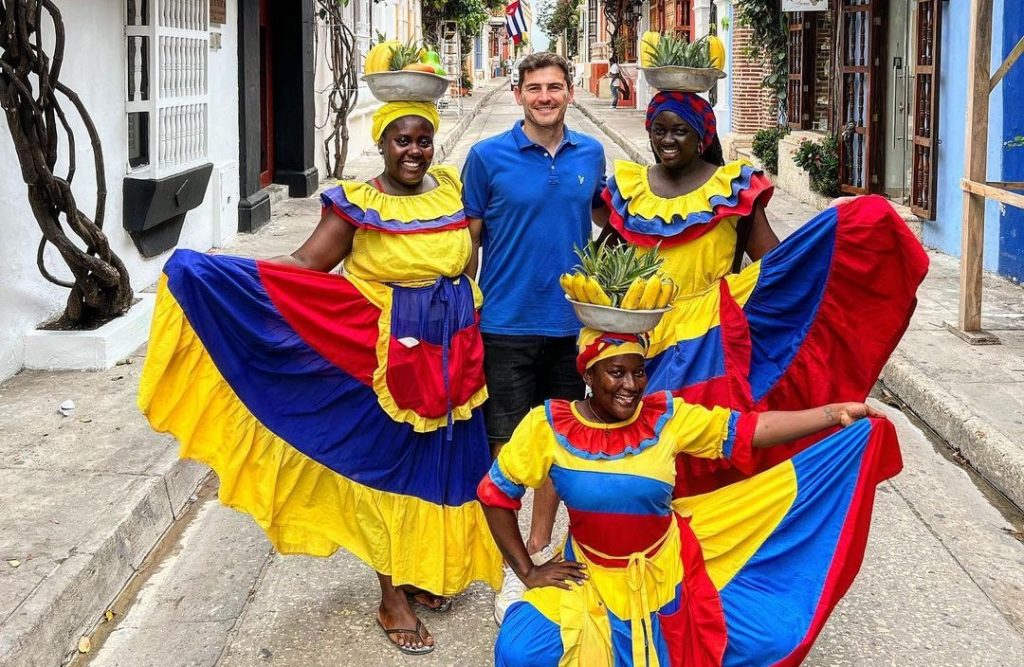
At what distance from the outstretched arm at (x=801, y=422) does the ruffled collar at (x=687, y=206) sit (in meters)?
0.91

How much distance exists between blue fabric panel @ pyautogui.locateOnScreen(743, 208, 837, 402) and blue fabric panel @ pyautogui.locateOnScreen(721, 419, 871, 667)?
2.57 ft

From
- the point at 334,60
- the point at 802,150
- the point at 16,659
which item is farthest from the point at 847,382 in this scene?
the point at 334,60

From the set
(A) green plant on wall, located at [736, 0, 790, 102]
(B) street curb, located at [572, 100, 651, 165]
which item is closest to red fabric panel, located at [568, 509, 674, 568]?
(B) street curb, located at [572, 100, 651, 165]

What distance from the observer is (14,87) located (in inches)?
263

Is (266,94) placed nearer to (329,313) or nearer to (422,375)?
(329,313)

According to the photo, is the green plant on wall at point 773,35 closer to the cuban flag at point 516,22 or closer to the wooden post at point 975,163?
the wooden post at point 975,163

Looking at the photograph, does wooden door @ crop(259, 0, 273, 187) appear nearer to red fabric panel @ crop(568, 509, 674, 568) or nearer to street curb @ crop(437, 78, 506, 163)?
street curb @ crop(437, 78, 506, 163)

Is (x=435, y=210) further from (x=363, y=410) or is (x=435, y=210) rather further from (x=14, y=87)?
(x=14, y=87)

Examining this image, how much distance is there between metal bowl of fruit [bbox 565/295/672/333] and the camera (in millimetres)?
3244

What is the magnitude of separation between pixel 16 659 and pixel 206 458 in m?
0.83

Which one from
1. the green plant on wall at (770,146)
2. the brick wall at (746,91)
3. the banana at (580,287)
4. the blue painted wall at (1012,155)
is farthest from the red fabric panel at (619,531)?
the brick wall at (746,91)

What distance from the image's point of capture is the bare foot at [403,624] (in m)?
4.17

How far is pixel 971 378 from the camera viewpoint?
23.4 feet

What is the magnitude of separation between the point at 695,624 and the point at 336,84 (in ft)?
48.7
